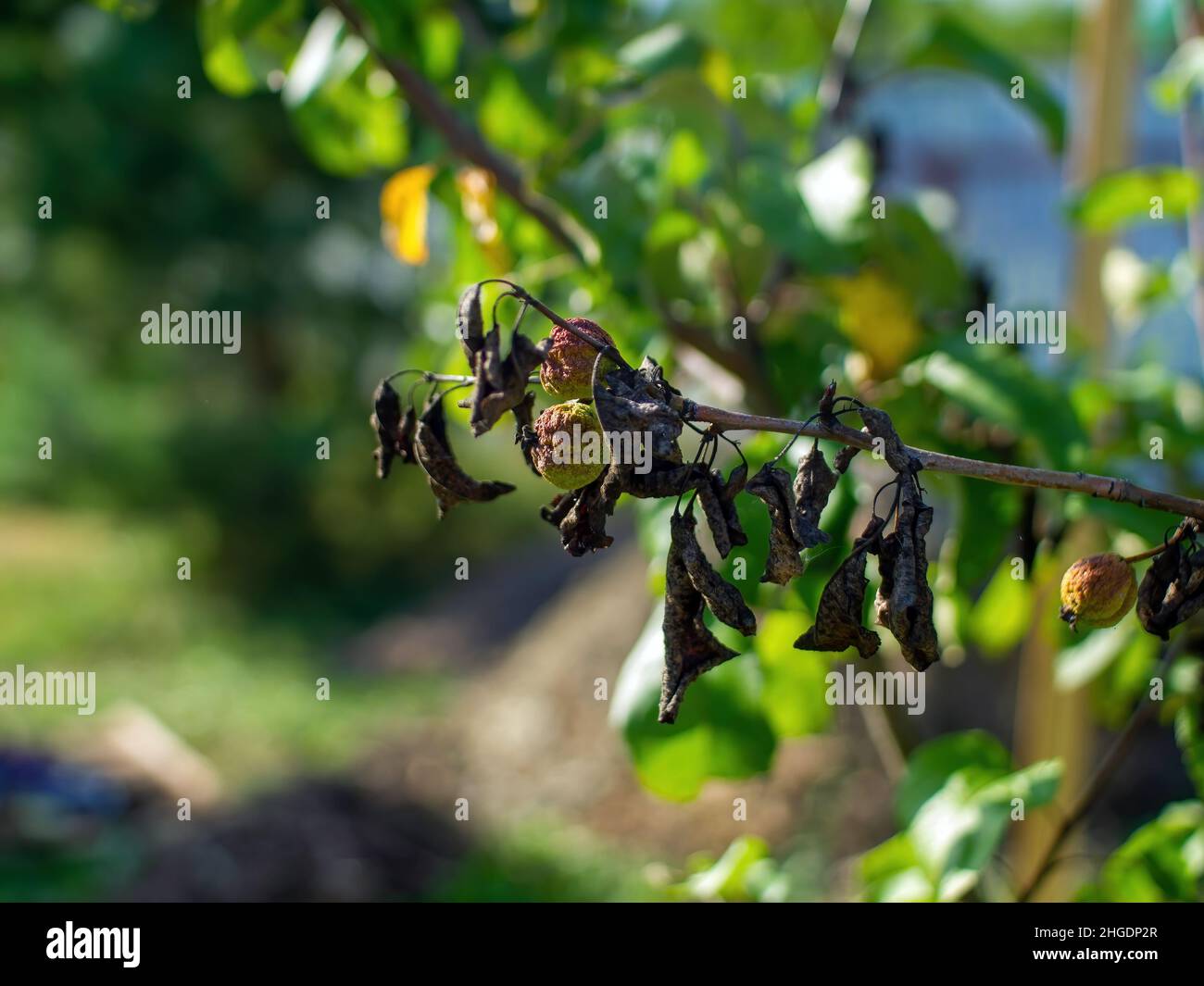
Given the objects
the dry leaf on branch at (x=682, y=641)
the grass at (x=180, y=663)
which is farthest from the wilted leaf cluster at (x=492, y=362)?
the grass at (x=180, y=663)

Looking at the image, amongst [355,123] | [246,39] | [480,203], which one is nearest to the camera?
[480,203]

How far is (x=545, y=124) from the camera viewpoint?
1.06m

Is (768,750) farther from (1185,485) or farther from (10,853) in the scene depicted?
(10,853)

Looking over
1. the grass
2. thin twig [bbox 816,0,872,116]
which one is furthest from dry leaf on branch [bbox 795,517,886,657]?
the grass

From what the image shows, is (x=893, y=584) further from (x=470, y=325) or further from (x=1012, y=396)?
(x=1012, y=396)

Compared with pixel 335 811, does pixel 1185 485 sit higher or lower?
higher

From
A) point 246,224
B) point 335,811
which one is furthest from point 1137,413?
point 246,224

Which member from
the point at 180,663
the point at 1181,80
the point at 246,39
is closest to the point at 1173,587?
the point at 1181,80

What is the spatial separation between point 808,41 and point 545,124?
2.21 feet

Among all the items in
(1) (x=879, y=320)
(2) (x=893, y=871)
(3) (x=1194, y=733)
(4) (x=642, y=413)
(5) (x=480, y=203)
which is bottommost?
(2) (x=893, y=871)

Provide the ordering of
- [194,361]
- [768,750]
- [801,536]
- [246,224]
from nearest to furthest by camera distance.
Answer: [801,536] < [768,750] < [246,224] < [194,361]

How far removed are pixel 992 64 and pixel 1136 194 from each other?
18 centimetres

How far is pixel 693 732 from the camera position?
957 millimetres

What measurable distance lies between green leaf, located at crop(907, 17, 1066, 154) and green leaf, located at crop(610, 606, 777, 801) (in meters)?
0.60
